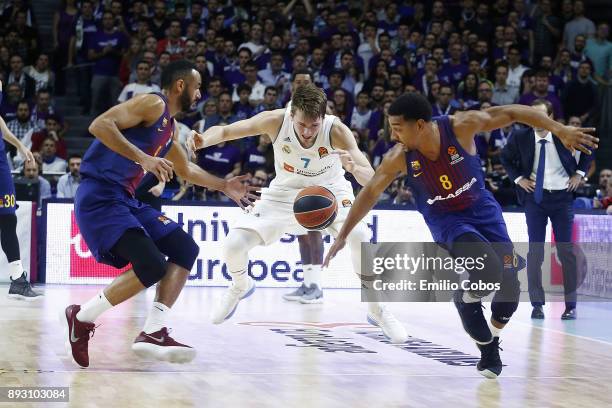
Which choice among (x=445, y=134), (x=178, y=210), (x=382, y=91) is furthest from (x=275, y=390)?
(x=382, y=91)

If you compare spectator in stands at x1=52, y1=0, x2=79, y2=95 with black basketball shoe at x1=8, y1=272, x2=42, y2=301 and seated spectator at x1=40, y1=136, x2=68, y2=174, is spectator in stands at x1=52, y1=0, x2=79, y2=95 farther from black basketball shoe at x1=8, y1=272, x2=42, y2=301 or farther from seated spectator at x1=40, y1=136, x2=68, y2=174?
black basketball shoe at x1=8, y1=272, x2=42, y2=301

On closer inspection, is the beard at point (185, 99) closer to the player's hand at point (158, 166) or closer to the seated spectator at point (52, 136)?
the player's hand at point (158, 166)

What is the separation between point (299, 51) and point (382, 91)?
1.65 metres

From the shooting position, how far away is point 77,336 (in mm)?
6348

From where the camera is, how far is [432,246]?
13.0 meters

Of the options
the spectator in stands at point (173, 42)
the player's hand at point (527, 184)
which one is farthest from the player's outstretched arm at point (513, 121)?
the spectator in stands at point (173, 42)

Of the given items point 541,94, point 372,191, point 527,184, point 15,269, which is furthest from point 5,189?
point 541,94

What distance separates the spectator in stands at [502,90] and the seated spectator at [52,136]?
22.5ft

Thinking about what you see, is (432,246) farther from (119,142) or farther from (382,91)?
(119,142)

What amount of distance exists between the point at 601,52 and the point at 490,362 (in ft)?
40.9

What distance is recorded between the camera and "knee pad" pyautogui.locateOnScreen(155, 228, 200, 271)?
6.52m

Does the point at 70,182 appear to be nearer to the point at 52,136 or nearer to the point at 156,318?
the point at 52,136

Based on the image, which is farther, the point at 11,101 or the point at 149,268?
the point at 11,101

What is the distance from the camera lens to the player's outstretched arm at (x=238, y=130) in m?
7.39
